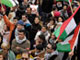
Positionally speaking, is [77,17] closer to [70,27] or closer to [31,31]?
[70,27]

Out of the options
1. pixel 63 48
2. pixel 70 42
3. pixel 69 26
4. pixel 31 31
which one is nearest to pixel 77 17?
pixel 69 26

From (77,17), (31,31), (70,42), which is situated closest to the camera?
(70,42)

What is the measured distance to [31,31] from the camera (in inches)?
456

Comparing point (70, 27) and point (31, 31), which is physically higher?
point (70, 27)

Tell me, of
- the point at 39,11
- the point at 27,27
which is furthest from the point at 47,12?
the point at 27,27

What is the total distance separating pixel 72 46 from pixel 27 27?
138 inches

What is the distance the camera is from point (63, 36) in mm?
8406

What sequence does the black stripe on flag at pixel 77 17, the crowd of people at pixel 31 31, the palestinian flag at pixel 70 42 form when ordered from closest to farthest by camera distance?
the palestinian flag at pixel 70 42, the black stripe on flag at pixel 77 17, the crowd of people at pixel 31 31

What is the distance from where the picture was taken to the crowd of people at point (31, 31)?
8.77 metres

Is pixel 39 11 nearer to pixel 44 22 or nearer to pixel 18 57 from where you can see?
pixel 44 22

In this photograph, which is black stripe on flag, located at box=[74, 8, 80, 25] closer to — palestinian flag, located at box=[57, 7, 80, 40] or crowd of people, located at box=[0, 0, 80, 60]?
palestinian flag, located at box=[57, 7, 80, 40]

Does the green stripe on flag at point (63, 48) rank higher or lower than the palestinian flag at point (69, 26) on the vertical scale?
lower

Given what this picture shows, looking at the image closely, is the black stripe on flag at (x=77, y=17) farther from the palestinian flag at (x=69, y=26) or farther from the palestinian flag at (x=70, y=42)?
the palestinian flag at (x=70, y=42)

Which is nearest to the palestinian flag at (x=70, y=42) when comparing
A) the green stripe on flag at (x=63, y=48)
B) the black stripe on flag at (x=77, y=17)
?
the green stripe on flag at (x=63, y=48)
